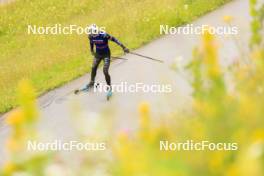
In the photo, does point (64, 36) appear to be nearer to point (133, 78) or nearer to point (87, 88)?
point (133, 78)

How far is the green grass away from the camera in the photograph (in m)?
17.7

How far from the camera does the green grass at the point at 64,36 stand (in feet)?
58.1

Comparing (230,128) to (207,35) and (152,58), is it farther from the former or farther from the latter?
(152,58)

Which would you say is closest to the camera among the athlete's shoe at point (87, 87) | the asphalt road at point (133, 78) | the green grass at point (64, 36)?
the asphalt road at point (133, 78)

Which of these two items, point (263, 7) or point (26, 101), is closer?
point (26, 101)

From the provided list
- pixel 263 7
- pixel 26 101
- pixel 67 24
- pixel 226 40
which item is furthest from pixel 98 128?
pixel 67 24

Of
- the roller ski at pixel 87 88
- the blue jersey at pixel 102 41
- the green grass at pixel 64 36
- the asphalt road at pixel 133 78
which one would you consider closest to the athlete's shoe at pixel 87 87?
the roller ski at pixel 87 88

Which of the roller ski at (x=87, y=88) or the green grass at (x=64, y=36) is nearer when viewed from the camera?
the roller ski at (x=87, y=88)

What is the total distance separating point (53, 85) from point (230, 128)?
13968 millimetres

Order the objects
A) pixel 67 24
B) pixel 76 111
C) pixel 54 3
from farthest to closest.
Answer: pixel 54 3, pixel 67 24, pixel 76 111

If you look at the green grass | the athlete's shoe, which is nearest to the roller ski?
the athlete's shoe

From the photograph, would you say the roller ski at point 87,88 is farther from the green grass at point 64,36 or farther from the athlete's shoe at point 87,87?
the green grass at point 64,36

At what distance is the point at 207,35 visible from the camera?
291 cm

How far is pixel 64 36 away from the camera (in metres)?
21.4
